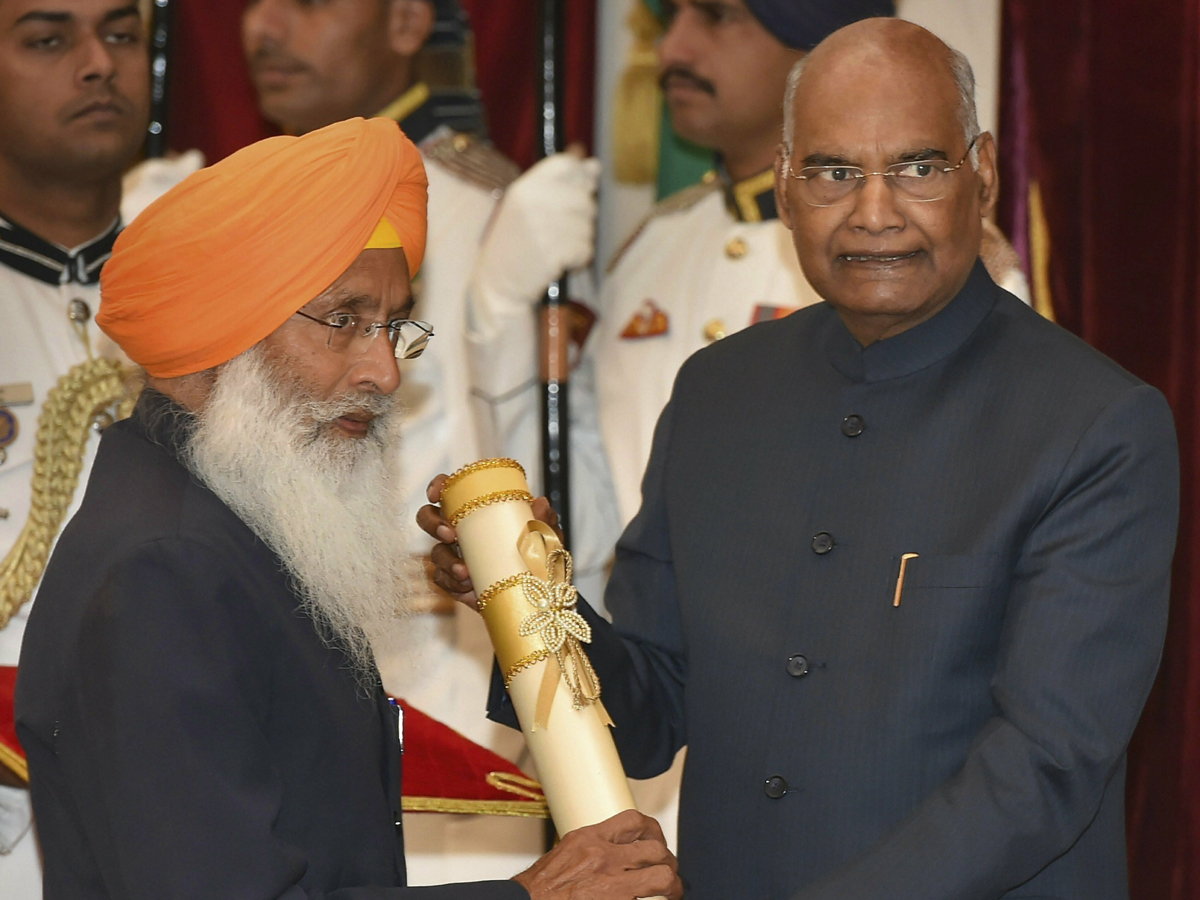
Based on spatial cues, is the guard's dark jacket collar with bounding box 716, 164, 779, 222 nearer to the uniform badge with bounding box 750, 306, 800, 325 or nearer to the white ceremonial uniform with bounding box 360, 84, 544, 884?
the uniform badge with bounding box 750, 306, 800, 325

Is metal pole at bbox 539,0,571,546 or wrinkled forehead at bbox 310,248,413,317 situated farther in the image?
metal pole at bbox 539,0,571,546

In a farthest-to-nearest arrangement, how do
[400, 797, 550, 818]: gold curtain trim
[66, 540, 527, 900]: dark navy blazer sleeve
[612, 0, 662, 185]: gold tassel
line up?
[612, 0, 662, 185]: gold tassel → [400, 797, 550, 818]: gold curtain trim → [66, 540, 527, 900]: dark navy blazer sleeve

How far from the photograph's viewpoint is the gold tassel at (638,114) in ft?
14.3

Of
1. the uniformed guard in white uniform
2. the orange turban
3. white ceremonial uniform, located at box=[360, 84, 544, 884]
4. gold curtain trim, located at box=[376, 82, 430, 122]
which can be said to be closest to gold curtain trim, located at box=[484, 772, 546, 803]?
white ceremonial uniform, located at box=[360, 84, 544, 884]

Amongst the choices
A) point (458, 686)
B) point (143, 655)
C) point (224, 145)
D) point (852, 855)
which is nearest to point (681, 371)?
point (852, 855)

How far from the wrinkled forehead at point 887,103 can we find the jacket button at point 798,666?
75cm

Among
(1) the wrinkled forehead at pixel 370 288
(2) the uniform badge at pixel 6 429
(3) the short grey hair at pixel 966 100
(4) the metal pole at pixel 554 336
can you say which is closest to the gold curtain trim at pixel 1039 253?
(4) the metal pole at pixel 554 336

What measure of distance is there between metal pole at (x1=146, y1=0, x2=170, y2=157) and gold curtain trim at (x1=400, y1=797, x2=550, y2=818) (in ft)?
7.04

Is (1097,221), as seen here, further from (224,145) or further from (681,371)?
(224,145)

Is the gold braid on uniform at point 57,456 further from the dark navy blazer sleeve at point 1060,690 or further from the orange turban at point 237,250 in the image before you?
the dark navy blazer sleeve at point 1060,690

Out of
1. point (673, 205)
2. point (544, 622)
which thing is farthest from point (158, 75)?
point (544, 622)

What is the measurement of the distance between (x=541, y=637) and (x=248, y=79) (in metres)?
2.93

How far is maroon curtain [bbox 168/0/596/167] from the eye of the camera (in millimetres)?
4395

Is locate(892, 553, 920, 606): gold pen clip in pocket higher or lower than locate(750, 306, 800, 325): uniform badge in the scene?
lower
